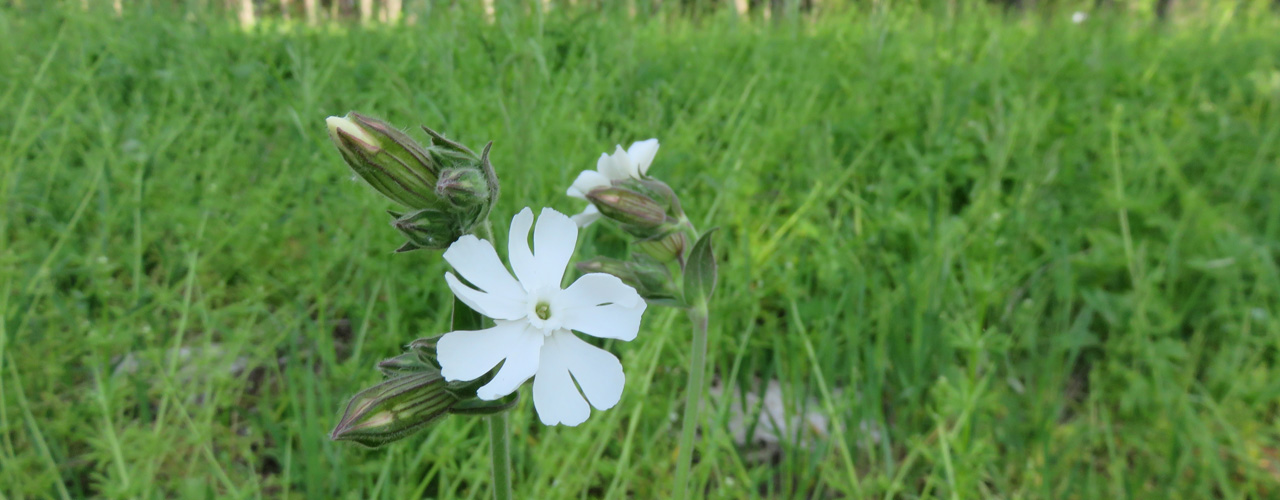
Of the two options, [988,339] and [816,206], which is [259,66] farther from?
[988,339]

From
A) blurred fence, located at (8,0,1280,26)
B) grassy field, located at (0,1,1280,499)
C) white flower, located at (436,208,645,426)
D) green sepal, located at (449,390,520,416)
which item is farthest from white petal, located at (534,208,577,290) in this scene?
blurred fence, located at (8,0,1280,26)

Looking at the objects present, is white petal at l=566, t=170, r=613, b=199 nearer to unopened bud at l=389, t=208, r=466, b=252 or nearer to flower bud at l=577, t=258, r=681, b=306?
flower bud at l=577, t=258, r=681, b=306

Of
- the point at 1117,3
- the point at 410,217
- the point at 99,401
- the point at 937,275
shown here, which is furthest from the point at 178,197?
the point at 1117,3

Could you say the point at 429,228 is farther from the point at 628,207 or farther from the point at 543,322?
the point at 628,207

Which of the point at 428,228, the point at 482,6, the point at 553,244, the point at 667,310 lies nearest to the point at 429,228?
the point at 428,228

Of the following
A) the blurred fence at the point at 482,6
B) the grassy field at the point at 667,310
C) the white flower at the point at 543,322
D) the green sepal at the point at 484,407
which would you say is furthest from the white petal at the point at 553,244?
the blurred fence at the point at 482,6

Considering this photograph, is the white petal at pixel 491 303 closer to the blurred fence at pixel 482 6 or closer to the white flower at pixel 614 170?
the white flower at pixel 614 170
